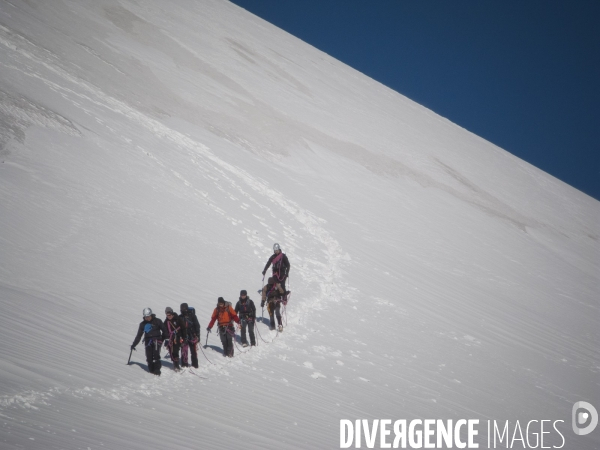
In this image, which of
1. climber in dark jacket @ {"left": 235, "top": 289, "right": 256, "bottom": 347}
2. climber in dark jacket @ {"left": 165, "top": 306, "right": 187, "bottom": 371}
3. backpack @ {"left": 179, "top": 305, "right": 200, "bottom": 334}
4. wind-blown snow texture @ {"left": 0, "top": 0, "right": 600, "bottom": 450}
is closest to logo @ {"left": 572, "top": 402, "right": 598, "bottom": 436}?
wind-blown snow texture @ {"left": 0, "top": 0, "right": 600, "bottom": 450}

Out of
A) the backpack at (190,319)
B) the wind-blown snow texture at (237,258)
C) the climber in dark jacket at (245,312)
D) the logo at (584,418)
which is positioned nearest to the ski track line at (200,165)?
the wind-blown snow texture at (237,258)

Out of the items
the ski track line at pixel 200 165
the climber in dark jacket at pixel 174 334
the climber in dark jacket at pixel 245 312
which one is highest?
the ski track line at pixel 200 165

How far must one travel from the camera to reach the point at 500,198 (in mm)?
31203

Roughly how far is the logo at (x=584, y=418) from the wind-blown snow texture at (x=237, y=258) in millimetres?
190

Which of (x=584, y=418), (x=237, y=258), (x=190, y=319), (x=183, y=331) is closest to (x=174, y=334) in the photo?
(x=183, y=331)

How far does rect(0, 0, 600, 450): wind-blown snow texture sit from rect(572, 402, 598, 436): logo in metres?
0.19

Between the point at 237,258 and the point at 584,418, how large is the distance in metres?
8.32

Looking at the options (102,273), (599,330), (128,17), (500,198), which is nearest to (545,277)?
(599,330)

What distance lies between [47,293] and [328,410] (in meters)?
5.09

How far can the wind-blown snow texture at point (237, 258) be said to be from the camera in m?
7.04

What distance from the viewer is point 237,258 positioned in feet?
44.1

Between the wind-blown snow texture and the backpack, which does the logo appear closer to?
the wind-blown snow texture

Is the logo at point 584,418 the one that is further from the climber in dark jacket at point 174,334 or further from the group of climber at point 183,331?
the climber in dark jacket at point 174,334

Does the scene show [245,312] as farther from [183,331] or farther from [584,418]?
[584,418]
